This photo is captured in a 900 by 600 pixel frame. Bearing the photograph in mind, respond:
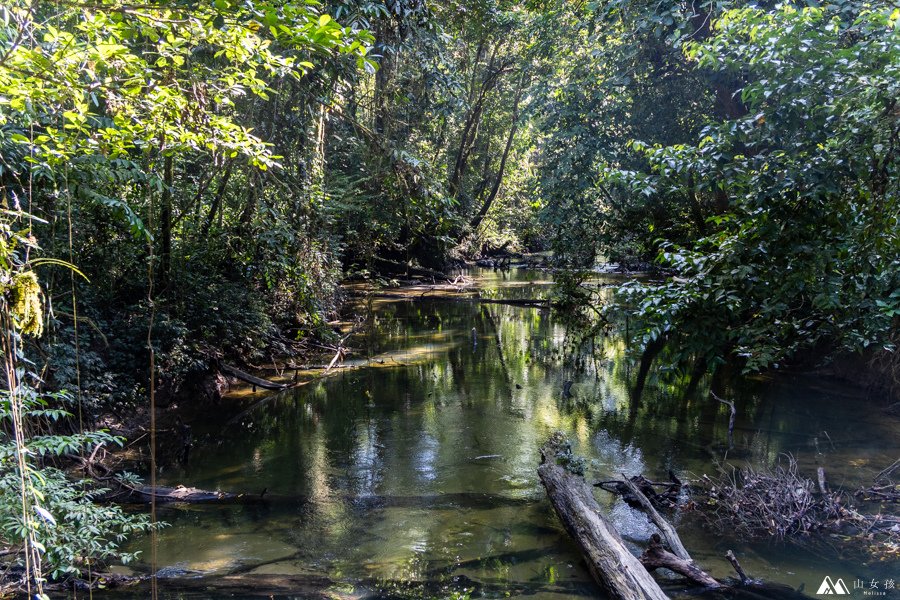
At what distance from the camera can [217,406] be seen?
913 cm

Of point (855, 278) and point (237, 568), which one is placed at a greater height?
point (855, 278)

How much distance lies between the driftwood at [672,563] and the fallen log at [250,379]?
6.54 metres

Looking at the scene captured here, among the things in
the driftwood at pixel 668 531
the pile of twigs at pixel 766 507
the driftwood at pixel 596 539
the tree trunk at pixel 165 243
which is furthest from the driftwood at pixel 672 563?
the tree trunk at pixel 165 243

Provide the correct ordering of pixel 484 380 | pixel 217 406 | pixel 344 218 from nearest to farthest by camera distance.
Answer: pixel 217 406
pixel 484 380
pixel 344 218

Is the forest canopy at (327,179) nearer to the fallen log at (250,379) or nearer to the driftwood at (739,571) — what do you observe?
the fallen log at (250,379)

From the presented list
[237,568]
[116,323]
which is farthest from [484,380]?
[237,568]

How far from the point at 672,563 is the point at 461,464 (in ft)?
9.61

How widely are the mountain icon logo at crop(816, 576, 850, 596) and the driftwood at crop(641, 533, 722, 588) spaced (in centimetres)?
77

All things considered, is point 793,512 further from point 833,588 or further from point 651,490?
point 651,490

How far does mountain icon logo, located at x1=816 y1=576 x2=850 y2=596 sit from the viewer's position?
442cm

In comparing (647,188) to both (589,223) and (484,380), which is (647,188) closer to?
(484,380)

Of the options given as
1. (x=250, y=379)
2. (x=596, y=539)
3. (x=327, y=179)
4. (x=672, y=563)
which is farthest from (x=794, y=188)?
(x=327, y=179)

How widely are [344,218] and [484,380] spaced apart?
6919 mm

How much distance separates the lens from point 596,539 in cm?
470
